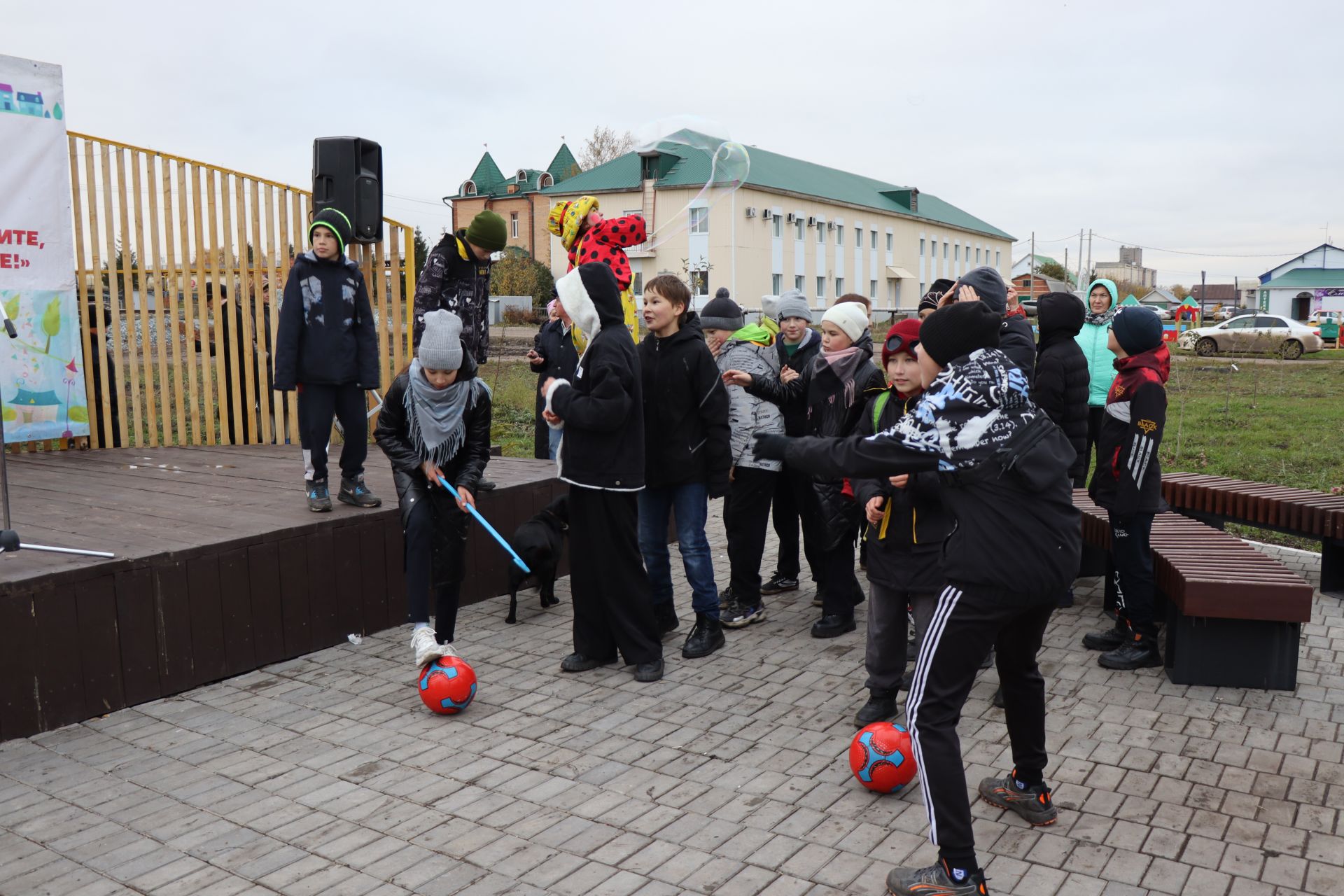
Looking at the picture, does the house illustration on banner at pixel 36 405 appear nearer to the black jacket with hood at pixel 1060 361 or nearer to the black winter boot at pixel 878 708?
the black winter boot at pixel 878 708

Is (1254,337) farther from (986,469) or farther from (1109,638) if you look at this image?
(986,469)

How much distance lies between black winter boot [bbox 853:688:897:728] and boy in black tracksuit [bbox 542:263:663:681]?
116 cm

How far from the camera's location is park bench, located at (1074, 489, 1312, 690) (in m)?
5.13

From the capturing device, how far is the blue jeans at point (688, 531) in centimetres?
598

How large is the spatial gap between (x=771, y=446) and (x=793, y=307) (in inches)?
138

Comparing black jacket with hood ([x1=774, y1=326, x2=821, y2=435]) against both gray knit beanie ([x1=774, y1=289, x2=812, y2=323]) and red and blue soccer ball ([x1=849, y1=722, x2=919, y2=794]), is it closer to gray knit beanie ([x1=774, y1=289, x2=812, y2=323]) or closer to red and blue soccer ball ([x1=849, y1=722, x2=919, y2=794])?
gray knit beanie ([x1=774, y1=289, x2=812, y2=323])

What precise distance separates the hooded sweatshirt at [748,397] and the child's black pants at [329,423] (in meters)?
2.30

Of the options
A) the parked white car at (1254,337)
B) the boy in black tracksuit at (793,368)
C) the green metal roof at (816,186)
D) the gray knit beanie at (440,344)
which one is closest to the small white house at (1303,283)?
the green metal roof at (816,186)

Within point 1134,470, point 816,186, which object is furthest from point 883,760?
point 816,186

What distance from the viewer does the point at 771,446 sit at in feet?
11.1

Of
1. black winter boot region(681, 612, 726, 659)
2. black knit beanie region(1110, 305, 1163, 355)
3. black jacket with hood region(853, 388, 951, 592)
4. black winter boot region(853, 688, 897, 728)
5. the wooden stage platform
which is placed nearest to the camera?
black jacket with hood region(853, 388, 951, 592)

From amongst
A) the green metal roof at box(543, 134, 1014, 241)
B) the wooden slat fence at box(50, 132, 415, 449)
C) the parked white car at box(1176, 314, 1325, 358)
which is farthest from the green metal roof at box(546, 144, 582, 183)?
the wooden slat fence at box(50, 132, 415, 449)

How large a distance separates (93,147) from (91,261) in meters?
0.89

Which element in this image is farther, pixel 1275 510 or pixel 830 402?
pixel 1275 510
